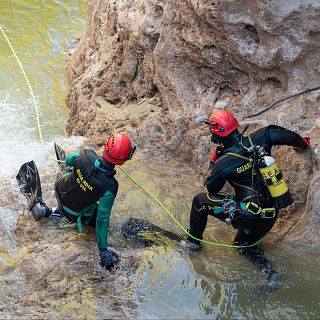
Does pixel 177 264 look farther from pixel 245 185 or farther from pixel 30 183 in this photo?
pixel 30 183

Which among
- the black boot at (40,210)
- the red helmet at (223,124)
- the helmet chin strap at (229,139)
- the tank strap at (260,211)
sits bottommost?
the black boot at (40,210)

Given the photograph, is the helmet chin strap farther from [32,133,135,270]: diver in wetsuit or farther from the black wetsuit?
[32,133,135,270]: diver in wetsuit

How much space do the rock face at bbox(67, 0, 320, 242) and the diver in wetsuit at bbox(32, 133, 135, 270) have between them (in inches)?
77.9

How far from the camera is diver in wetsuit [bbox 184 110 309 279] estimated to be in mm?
5434

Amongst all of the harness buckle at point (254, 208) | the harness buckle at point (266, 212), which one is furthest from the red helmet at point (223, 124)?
the harness buckle at point (266, 212)

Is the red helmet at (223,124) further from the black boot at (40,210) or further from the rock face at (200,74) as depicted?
the black boot at (40,210)

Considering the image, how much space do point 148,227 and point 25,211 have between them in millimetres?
1572

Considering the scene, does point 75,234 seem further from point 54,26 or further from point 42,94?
point 54,26

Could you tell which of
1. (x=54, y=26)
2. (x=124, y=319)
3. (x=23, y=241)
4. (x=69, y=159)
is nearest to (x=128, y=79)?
(x=69, y=159)

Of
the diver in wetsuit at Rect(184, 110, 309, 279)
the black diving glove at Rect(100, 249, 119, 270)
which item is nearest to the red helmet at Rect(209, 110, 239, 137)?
the diver in wetsuit at Rect(184, 110, 309, 279)

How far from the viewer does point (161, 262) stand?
5539mm

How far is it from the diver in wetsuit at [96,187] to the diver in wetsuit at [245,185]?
990 millimetres

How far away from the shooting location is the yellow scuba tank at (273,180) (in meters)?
Result: 5.26

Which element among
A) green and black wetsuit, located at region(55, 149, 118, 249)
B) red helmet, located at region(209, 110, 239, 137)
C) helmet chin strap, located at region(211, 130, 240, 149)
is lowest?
green and black wetsuit, located at region(55, 149, 118, 249)
